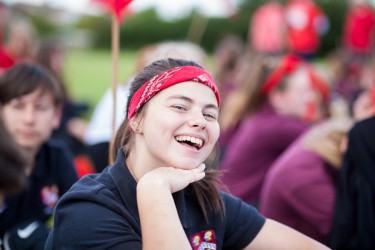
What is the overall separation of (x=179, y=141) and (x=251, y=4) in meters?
27.2

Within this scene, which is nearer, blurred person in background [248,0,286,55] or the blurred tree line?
blurred person in background [248,0,286,55]

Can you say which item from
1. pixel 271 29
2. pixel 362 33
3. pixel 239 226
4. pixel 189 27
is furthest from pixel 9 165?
pixel 189 27

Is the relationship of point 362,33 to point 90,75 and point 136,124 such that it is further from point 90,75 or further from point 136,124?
point 136,124

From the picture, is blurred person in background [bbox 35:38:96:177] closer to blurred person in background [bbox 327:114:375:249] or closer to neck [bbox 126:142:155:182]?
blurred person in background [bbox 327:114:375:249]

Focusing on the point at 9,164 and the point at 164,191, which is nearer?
the point at 9,164

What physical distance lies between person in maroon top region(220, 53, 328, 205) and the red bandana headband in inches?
83.7

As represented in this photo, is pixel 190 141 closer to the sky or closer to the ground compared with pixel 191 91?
closer to the ground

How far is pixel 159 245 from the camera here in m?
1.84

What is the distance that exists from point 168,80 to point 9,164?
2.03 feet

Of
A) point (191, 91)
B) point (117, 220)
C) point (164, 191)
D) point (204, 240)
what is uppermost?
point (191, 91)

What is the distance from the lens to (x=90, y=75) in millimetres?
18672

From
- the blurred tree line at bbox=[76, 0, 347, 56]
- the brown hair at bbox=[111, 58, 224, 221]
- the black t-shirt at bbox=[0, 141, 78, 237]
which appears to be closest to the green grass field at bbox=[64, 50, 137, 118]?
the blurred tree line at bbox=[76, 0, 347, 56]

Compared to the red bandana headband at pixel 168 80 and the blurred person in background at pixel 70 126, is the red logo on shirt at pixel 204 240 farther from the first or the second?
the blurred person in background at pixel 70 126

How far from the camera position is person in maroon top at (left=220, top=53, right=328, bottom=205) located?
4.35m
